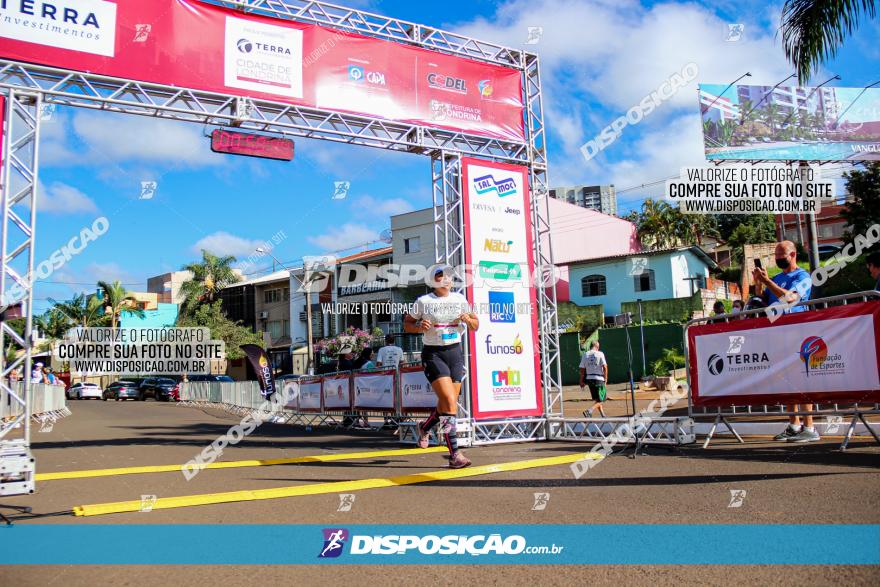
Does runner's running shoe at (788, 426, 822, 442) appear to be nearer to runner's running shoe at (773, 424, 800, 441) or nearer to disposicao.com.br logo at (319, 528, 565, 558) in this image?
runner's running shoe at (773, 424, 800, 441)

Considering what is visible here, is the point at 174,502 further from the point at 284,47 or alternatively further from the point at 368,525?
the point at 284,47

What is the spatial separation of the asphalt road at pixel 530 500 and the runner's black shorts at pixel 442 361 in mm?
1052

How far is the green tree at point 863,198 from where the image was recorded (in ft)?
130

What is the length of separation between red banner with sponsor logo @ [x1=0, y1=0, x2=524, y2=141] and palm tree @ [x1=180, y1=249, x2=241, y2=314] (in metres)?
45.5

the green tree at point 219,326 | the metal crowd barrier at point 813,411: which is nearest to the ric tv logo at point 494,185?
the metal crowd barrier at point 813,411

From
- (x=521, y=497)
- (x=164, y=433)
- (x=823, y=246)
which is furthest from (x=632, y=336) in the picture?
(x=823, y=246)

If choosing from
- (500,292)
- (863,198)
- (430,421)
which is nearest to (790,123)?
(863,198)

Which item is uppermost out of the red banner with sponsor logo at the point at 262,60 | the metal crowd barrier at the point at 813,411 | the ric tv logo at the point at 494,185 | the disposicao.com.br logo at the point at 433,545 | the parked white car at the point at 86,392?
the red banner with sponsor logo at the point at 262,60

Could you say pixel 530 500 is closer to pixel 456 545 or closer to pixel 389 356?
pixel 456 545

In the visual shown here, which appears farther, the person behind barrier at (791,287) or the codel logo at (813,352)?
the person behind barrier at (791,287)

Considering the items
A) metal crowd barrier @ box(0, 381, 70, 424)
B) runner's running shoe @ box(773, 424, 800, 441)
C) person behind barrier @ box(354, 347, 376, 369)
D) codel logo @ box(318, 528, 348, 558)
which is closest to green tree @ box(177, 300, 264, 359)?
metal crowd barrier @ box(0, 381, 70, 424)

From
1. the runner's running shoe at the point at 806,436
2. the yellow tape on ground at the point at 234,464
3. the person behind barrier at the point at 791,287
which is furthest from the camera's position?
the runner's running shoe at the point at 806,436

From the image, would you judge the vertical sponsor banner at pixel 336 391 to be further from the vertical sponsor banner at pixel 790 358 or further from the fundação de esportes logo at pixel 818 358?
the fundação de esportes logo at pixel 818 358

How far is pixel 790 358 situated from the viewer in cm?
745
